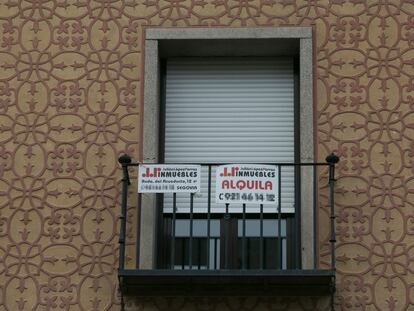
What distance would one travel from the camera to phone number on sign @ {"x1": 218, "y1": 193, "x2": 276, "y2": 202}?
33.9ft

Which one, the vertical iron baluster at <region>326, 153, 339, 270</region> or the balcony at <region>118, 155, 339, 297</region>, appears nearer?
the balcony at <region>118, 155, 339, 297</region>

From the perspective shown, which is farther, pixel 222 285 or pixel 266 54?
pixel 266 54

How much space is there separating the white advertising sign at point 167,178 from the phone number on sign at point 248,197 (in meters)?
0.28

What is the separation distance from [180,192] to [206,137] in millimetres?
1018

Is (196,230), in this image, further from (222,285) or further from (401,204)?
(401,204)

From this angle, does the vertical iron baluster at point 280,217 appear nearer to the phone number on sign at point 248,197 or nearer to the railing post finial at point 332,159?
the phone number on sign at point 248,197

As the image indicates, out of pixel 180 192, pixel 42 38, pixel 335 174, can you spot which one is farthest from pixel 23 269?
pixel 335 174

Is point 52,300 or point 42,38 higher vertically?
point 42,38

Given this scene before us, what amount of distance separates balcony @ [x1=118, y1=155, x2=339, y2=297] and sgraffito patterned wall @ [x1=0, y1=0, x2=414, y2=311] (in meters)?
0.20

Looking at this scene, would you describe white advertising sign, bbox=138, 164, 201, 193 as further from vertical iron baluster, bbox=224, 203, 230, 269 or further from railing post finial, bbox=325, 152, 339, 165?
railing post finial, bbox=325, 152, 339, 165

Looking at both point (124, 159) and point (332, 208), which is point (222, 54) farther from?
point (332, 208)

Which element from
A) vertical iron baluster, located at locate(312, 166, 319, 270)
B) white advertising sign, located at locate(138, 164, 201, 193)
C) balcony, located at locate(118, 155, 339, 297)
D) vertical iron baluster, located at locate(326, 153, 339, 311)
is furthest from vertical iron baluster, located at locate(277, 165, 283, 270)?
white advertising sign, located at locate(138, 164, 201, 193)

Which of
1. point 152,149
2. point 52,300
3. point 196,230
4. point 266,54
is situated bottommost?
point 52,300

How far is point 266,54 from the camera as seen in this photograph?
37.8 feet
